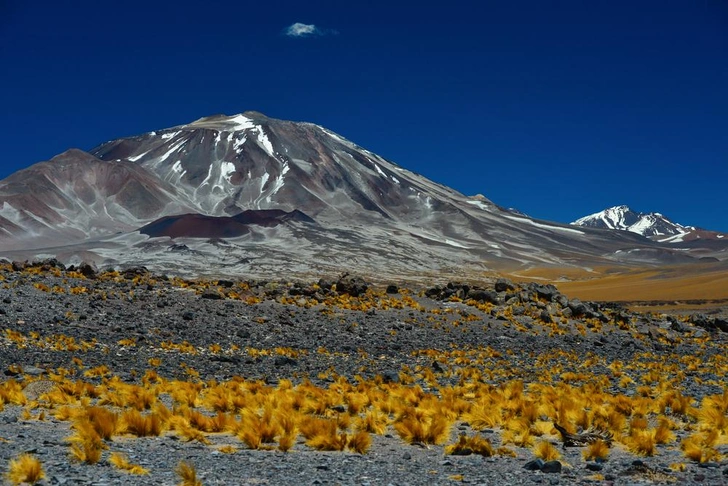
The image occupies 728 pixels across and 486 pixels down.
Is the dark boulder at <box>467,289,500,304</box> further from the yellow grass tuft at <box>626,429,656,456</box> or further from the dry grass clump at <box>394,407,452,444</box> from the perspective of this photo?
the yellow grass tuft at <box>626,429,656,456</box>

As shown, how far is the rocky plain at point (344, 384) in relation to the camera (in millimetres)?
6004

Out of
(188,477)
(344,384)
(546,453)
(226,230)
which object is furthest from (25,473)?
(226,230)

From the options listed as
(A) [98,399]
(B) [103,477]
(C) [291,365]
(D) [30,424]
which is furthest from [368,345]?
(B) [103,477]

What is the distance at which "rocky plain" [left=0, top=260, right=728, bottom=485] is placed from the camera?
6004 millimetres

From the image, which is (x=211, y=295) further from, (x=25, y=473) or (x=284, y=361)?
(x=25, y=473)

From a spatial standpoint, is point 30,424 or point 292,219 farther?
point 292,219

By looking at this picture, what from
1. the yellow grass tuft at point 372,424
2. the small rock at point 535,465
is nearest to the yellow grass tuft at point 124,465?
the yellow grass tuft at point 372,424

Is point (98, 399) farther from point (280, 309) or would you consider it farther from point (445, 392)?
point (280, 309)

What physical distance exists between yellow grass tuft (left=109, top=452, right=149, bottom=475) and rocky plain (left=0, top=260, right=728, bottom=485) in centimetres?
4

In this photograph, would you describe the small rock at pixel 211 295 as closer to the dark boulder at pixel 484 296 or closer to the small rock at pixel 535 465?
the dark boulder at pixel 484 296

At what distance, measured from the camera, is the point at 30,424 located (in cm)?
766

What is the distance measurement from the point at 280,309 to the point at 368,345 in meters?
4.13

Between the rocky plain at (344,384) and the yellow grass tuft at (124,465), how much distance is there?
4 cm

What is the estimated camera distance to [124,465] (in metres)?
5.50
